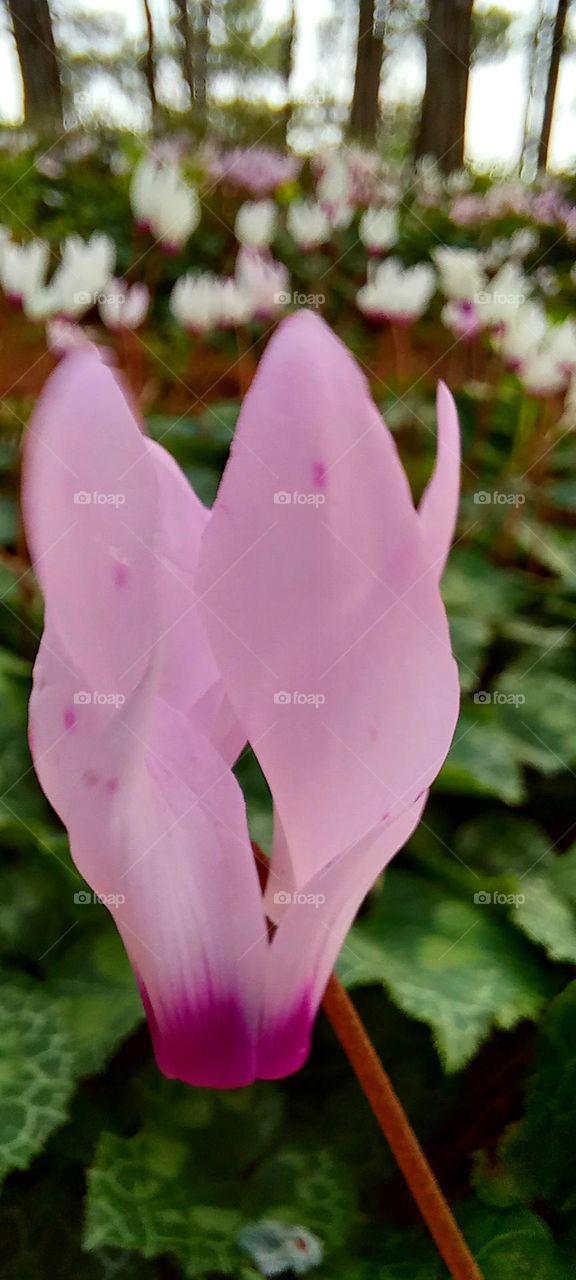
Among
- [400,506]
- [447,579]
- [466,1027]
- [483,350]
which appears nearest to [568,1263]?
[466,1027]

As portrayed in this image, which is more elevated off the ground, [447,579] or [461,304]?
[461,304]

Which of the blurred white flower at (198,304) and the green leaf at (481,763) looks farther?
the blurred white flower at (198,304)

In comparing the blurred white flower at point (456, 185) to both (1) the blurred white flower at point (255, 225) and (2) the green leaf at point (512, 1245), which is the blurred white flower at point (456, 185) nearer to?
(1) the blurred white flower at point (255, 225)

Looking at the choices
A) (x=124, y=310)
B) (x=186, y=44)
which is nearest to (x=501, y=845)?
(x=124, y=310)

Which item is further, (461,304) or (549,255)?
(549,255)

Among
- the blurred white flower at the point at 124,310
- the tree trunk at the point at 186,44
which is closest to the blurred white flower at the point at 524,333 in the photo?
the blurred white flower at the point at 124,310

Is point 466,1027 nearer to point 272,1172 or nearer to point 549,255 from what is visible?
point 272,1172

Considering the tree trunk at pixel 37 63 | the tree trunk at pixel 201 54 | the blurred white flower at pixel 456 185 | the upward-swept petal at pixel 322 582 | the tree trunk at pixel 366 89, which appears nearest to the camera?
the upward-swept petal at pixel 322 582
